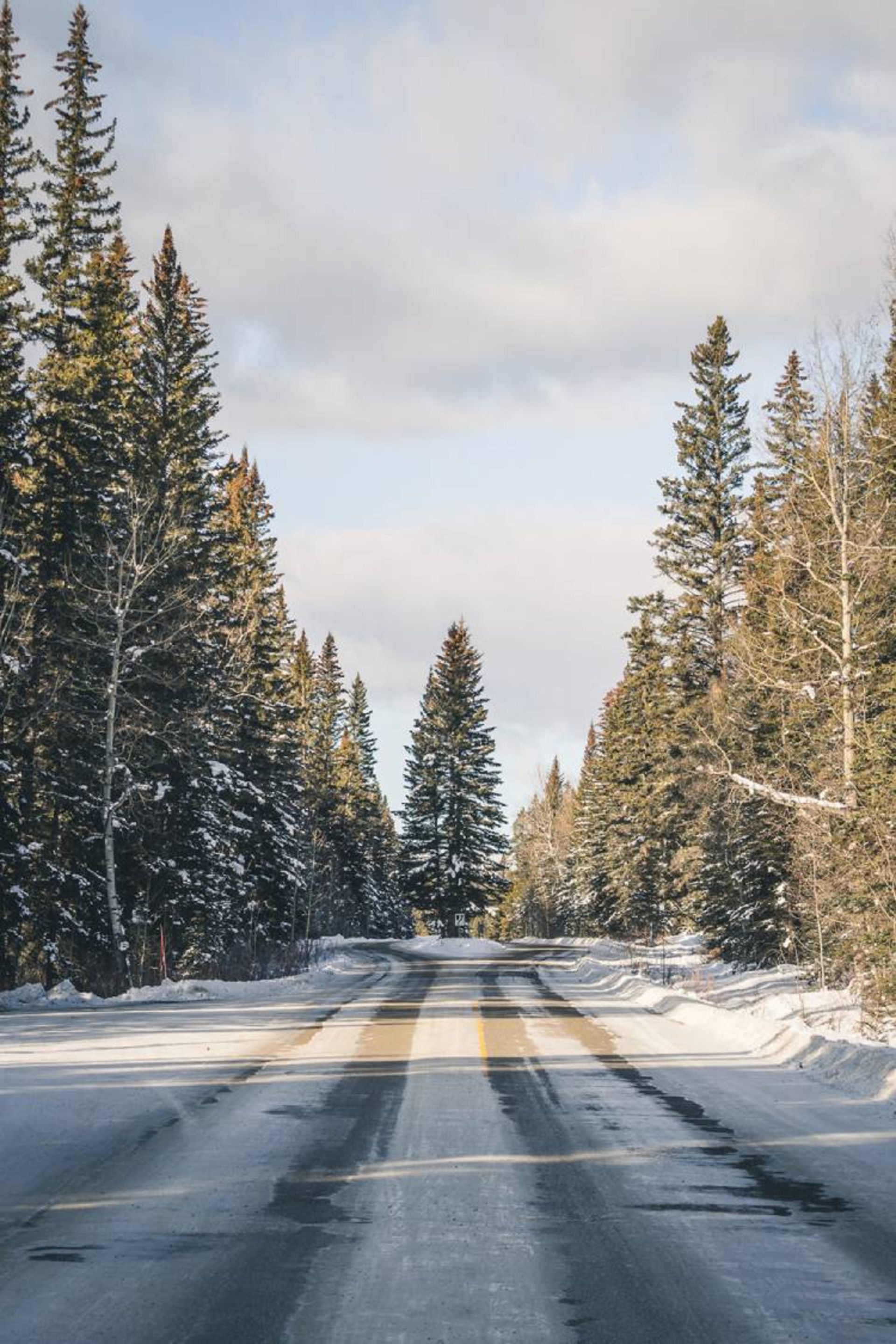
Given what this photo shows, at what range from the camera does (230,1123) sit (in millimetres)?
8586

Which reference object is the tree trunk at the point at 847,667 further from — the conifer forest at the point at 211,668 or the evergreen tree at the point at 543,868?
the evergreen tree at the point at 543,868

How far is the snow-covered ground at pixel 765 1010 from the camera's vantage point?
11.1m

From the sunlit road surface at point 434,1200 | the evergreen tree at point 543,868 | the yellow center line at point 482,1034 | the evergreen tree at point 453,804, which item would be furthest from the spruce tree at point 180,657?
the evergreen tree at point 543,868

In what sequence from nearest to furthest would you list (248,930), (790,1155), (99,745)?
(790,1155)
(99,745)
(248,930)

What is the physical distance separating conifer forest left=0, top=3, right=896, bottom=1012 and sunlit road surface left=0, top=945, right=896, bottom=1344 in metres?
7.78

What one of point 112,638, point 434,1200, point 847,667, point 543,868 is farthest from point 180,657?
point 543,868

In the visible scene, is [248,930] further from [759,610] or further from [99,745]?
[759,610]

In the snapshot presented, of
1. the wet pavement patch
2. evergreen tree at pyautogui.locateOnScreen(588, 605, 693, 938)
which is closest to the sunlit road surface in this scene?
the wet pavement patch

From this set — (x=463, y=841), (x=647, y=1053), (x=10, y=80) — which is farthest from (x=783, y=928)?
(x=463, y=841)

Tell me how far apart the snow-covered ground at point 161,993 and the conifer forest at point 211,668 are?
1846mm

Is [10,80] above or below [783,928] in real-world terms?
above

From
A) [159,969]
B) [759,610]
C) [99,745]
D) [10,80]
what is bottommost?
[159,969]

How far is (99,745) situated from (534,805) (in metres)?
78.5

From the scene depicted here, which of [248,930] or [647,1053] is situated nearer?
[647,1053]
